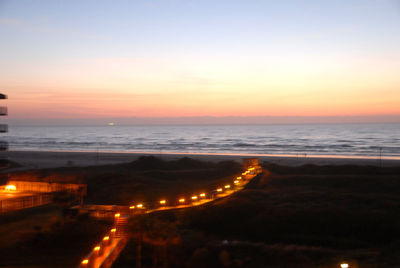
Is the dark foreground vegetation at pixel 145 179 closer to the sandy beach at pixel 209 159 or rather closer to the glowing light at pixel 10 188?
the glowing light at pixel 10 188

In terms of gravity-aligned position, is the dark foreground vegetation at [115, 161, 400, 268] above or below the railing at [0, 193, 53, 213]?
Answer: below

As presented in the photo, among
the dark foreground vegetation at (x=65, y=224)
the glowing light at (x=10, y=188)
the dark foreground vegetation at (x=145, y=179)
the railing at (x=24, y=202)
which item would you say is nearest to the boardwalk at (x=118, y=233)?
the dark foreground vegetation at (x=65, y=224)

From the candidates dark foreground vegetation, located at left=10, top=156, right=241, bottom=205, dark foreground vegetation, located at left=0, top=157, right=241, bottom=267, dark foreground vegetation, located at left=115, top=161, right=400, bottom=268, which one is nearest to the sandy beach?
dark foreground vegetation, located at left=10, top=156, right=241, bottom=205

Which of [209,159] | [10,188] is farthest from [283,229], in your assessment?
[209,159]

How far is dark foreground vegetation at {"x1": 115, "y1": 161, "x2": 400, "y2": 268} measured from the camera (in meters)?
9.95

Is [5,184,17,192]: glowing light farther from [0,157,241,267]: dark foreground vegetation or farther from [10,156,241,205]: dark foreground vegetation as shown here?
[0,157,241,267]: dark foreground vegetation

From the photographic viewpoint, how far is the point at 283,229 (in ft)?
44.8

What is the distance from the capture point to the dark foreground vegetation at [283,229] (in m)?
9.95

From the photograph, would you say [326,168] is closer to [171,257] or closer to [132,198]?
[132,198]

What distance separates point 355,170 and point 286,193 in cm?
970

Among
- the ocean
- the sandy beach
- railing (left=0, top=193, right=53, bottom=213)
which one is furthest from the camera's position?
the ocean

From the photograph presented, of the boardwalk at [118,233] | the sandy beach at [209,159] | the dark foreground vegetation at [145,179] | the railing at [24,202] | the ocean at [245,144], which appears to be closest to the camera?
the boardwalk at [118,233]

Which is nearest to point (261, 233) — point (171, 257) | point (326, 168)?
point (171, 257)

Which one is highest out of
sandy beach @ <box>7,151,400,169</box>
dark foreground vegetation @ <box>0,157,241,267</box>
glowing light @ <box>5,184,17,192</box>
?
glowing light @ <box>5,184,17,192</box>
